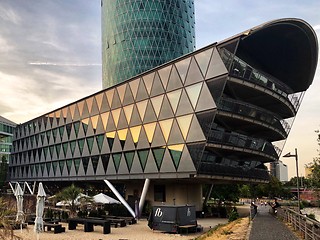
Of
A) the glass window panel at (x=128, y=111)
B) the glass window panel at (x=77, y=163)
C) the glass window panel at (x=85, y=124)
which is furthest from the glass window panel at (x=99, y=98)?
the glass window panel at (x=77, y=163)

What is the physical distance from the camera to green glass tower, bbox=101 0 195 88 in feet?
254

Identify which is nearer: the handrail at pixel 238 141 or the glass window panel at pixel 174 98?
the handrail at pixel 238 141

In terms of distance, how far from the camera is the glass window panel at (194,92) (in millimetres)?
31797

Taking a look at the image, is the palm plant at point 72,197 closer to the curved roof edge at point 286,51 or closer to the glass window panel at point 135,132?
the glass window panel at point 135,132

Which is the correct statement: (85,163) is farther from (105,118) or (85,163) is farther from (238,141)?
(238,141)

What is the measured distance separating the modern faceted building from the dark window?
12 centimetres

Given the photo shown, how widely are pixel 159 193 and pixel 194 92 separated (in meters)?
16.1

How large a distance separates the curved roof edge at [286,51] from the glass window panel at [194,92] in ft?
24.9

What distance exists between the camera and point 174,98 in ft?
112

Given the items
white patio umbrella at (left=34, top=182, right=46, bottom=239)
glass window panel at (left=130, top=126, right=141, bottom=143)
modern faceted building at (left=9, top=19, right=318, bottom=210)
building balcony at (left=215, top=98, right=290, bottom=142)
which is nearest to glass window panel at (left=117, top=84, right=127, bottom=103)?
modern faceted building at (left=9, top=19, right=318, bottom=210)

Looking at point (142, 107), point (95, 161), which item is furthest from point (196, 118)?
point (95, 161)

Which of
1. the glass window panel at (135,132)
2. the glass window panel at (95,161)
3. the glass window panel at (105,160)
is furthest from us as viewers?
the glass window panel at (95,161)

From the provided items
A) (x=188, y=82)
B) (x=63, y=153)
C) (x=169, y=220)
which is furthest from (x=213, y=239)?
(x=63, y=153)

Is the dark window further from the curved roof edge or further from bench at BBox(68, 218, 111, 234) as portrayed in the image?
the curved roof edge
